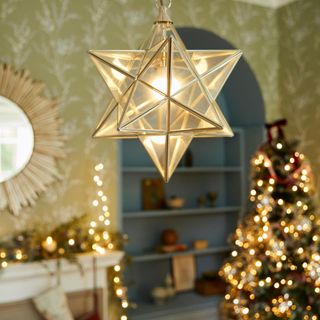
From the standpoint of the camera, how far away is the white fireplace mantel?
9.32 ft

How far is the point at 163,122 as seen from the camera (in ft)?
4.35

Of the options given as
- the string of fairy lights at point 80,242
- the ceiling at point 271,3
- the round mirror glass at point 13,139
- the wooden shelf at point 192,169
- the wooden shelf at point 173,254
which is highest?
the ceiling at point 271,3

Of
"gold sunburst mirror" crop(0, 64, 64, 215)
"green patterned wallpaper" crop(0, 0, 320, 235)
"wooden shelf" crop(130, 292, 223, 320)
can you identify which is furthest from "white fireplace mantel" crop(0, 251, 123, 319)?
"wooden shelf" crop(130, 292, 223, 320)

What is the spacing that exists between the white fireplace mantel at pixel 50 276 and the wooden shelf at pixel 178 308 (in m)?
0.70

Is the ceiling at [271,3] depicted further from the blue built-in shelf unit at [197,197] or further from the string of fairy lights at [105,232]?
the string of fairy lights at [105,232]

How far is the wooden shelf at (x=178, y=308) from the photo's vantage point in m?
3.77

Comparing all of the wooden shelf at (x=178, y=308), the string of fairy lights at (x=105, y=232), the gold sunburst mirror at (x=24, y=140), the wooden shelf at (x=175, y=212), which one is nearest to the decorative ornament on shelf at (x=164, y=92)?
the gold sunburst mirror at (x=24, y=140)

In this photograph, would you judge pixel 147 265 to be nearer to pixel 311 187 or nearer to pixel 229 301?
pixel 229 301

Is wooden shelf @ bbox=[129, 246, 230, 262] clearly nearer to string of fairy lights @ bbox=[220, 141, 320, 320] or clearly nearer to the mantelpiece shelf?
the mantelpiece shelf

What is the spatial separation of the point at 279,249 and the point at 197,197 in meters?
1.50

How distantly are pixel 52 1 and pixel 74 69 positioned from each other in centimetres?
47

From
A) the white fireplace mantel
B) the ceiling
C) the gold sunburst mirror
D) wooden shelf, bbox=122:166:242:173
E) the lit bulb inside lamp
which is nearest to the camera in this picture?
the lit bulb inside lamp

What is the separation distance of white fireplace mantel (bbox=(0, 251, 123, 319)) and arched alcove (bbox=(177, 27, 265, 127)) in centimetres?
184

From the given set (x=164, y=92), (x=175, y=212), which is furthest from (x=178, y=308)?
(x=164, y=92)
